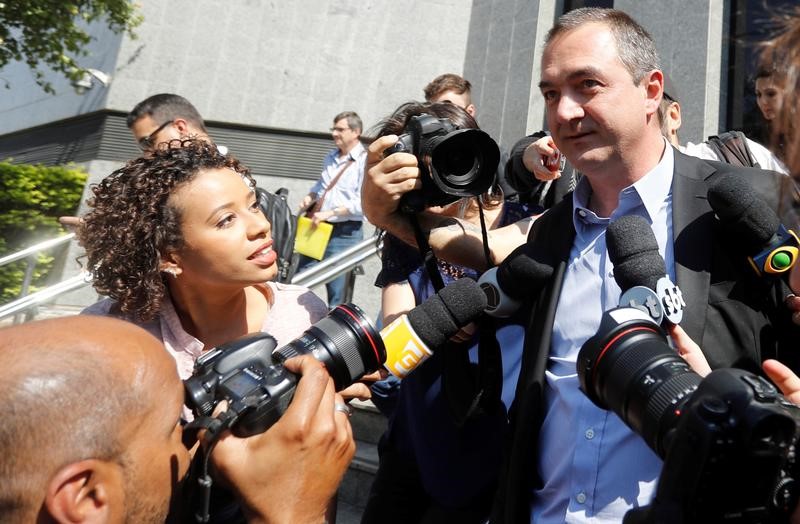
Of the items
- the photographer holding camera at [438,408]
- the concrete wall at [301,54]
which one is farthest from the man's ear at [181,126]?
the concrete wall at [301,54]

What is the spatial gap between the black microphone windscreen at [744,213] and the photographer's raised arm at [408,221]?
75 cm

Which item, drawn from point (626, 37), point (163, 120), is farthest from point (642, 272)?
point (163, 120)

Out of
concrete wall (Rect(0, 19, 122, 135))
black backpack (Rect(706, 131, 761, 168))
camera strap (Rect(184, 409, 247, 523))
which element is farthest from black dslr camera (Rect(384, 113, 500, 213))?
concrete wall (Rect(0, 19, 122, 135))

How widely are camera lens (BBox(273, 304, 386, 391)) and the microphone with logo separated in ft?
0.32

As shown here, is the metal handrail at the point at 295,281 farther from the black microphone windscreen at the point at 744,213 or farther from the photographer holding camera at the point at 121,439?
the black microphone windscreen at the point at 744,213

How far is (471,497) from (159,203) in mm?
1352

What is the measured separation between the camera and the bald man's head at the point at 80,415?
1.18m

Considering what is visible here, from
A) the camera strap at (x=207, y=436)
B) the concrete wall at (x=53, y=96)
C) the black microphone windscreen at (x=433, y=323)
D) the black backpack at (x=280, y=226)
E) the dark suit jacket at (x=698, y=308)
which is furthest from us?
the concrete wall at (x=53, y=96)

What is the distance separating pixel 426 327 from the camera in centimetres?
181

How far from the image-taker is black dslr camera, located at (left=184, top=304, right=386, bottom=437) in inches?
56.2

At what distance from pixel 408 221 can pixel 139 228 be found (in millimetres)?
874

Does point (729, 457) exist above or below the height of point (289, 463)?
above

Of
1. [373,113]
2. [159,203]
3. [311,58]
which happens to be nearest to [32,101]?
[311,58]

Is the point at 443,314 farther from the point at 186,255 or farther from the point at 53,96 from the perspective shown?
the point at 53,96
